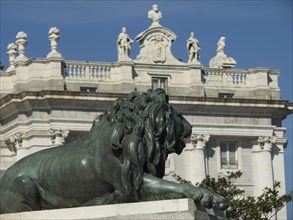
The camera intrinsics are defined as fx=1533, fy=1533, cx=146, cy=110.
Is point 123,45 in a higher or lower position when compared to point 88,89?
higher

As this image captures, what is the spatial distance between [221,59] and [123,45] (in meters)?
6.64

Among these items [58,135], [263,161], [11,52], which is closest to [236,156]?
[263,161]

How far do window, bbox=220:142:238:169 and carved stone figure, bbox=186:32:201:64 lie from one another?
4.21 meters

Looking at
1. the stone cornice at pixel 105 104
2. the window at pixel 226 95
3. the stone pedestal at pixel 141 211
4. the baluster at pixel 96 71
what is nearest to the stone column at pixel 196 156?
the stone cornice at pixel 105 104

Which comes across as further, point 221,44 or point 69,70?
point 221,44

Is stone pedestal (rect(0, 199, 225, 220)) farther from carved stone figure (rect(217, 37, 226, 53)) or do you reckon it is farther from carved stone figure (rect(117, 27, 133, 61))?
carved stone figure (rect(217, 37, 226, 53))

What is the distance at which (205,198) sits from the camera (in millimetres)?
11961

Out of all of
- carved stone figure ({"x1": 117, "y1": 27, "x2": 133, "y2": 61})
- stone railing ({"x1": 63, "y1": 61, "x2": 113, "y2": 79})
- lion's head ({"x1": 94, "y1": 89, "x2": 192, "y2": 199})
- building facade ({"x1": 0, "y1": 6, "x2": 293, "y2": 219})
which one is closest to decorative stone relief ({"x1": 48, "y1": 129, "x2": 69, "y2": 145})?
building facade ({"x1": 0, "y1": 6, "x2": 293, "y2": 219})

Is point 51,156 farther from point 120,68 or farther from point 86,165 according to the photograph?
point 120,68

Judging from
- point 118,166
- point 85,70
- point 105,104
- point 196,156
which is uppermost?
point 85,70

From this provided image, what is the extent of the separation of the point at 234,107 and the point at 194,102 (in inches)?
79.6

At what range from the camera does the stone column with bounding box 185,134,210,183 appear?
230 ft

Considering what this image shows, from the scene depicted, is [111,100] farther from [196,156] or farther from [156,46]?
[196,156]

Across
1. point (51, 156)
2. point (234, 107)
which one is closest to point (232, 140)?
point (234, 107)
